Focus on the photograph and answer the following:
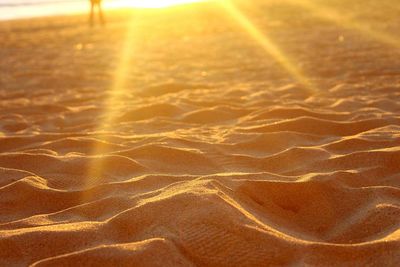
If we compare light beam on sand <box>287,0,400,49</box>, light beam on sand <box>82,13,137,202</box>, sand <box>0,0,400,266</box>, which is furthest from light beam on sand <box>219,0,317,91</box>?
light beam on sand <box>82,13,137,202</box>

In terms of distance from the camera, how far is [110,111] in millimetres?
4488

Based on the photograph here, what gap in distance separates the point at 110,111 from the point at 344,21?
8.03m

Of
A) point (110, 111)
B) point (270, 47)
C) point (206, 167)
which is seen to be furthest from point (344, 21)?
point (206, 167)

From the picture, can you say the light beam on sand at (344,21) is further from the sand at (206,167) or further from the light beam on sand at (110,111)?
the light beam on sand at (110,111)

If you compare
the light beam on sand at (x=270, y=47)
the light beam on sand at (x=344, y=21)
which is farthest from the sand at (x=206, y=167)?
the light beam on sand at (x=344, y=21)

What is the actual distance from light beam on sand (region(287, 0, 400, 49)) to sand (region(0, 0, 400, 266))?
5.07ft

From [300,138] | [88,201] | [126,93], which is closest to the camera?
[88,201]

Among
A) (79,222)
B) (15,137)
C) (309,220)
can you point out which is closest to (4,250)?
(79,222)

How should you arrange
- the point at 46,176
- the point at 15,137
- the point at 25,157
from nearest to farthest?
the point at 46,176 → the point at 25,157 → the point at 15,137

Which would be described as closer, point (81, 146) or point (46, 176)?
point (46, 176)

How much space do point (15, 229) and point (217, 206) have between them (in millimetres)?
745

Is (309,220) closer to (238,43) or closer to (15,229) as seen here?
(15,229)

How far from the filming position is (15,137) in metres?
3.48

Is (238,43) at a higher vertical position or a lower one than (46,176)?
lower
